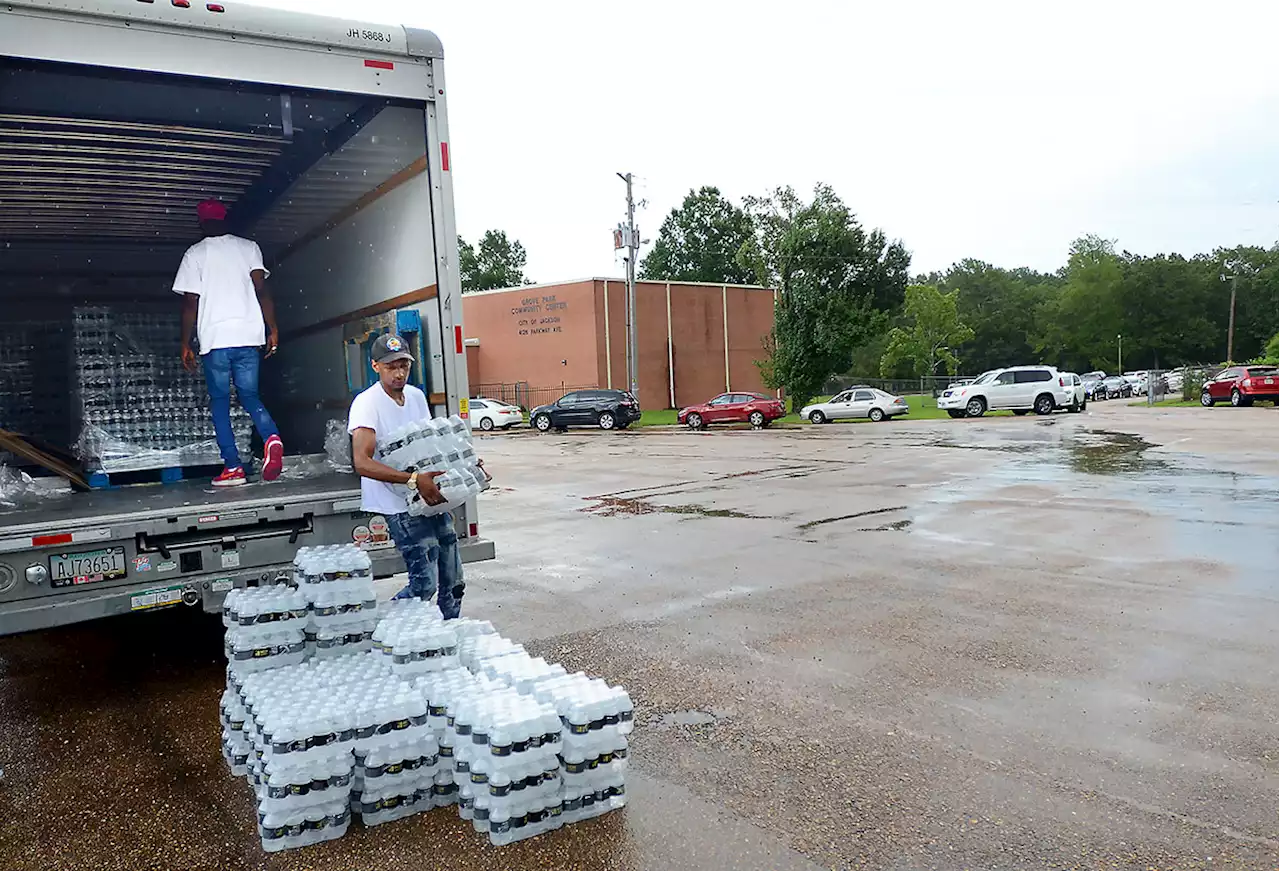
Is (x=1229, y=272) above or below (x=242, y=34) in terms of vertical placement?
above

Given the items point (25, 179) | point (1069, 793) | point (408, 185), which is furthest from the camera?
point (25, 179)

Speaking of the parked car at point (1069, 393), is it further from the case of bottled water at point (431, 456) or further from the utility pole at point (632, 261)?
the case of bottled water at point (431, 456)

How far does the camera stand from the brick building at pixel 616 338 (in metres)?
40.4

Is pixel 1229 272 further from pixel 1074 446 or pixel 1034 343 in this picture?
pixel 1074 446

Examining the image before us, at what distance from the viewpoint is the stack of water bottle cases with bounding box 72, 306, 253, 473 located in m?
7.84

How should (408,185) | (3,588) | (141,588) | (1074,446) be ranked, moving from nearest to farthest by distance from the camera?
(3,588)
(141,588)
(408,185)
(1074,446)

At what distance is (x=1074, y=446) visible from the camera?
63.0 feet

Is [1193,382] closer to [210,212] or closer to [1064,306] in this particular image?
[210,212]

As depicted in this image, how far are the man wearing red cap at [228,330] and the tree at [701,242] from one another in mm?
78014

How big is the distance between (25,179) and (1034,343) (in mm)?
97812

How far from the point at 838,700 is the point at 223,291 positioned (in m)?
5.06

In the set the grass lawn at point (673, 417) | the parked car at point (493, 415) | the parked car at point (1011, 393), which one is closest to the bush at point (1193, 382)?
the grass lawn at point (673, 417)

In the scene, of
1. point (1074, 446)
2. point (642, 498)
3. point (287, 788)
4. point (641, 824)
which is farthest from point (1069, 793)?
point (1074, 446)

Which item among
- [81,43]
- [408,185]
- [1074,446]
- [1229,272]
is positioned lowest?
[1074,446]
